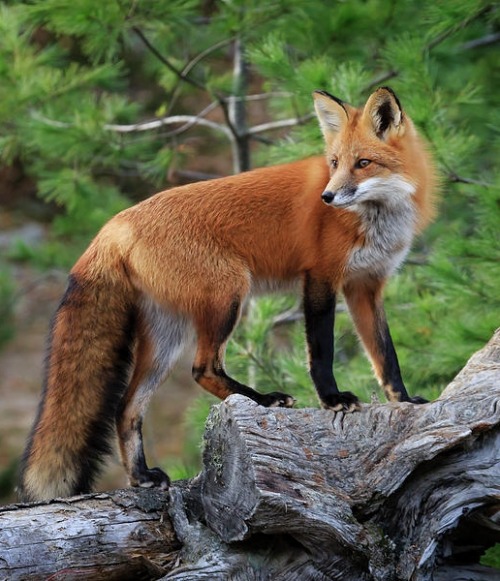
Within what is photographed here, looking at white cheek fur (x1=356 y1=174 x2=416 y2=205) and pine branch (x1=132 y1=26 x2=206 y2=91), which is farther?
pine branch (x1=132 y1=26 x2=206 y2=91)

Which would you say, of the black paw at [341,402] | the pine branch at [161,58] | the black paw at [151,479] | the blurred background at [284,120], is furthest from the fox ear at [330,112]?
the pine branch at [161,58]

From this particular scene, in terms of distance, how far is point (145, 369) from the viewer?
3928 millimetres

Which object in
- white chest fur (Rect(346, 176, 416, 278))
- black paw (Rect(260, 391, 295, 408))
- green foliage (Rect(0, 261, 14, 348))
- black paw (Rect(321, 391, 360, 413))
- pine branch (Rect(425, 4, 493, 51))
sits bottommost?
green foliage (Rect(0, 261, 14, 348))

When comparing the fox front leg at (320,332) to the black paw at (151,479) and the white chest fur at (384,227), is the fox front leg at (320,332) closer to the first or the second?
the white chest fur at (384,227)

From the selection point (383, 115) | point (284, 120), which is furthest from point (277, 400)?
point (284, 120)

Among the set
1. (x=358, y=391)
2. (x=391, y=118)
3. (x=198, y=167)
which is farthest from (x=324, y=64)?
(x=198, y=167)

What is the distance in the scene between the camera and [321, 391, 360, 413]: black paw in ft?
11.8

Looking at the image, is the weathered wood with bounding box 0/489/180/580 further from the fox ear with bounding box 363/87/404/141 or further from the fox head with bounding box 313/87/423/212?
the fox ear with bounding box 363/87/404/141

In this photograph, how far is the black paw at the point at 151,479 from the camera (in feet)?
12.2

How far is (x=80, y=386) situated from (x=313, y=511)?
120 centimetres

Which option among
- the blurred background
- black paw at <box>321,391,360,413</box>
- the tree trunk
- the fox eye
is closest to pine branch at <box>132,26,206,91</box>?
the blurred background

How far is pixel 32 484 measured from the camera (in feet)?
11.6

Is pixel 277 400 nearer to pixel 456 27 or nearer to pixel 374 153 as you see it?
pixel 374 153

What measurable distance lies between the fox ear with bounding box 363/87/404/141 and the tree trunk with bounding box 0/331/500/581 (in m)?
1.29
